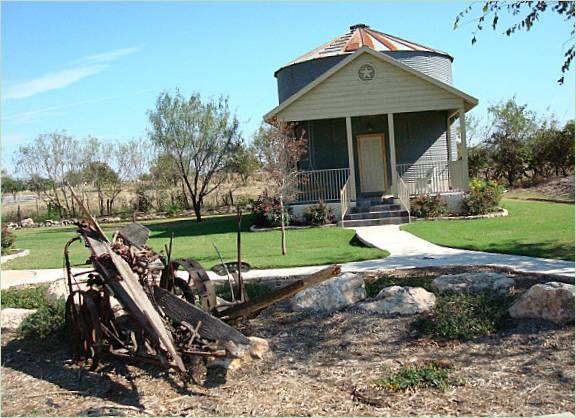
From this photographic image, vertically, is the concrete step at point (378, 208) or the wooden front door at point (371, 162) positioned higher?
the wooden front door at point (371, 162)

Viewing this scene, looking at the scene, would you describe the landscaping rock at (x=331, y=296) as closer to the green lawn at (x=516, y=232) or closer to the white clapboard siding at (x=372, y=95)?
the green lawn at (x=516, y=232)

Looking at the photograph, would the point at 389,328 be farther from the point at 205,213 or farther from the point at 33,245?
the point at 205,213

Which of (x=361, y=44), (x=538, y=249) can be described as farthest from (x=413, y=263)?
(x=361, y=44)

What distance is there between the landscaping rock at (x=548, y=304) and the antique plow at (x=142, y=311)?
1.96 m

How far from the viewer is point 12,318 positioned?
7.82 metres

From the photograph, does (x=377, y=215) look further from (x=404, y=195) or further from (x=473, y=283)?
(x=473, y=283)

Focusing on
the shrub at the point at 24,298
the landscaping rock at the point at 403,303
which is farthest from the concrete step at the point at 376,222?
the landscaping rock at the point at 403,303

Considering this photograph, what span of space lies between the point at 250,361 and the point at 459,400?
2.02m

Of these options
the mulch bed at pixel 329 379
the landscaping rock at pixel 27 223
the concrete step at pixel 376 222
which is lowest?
the mulch bed at pixel 329 379

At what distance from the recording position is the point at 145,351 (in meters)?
5.59

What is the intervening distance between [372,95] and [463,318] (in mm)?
15298

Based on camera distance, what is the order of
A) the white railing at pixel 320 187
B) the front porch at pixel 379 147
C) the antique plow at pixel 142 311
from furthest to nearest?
the front porch at pixel 379 147 → the white railing at pixel 320 187 → the antique plow at pixel 142 311

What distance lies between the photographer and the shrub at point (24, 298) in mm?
8836

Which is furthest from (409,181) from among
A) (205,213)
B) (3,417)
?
(3,417)
